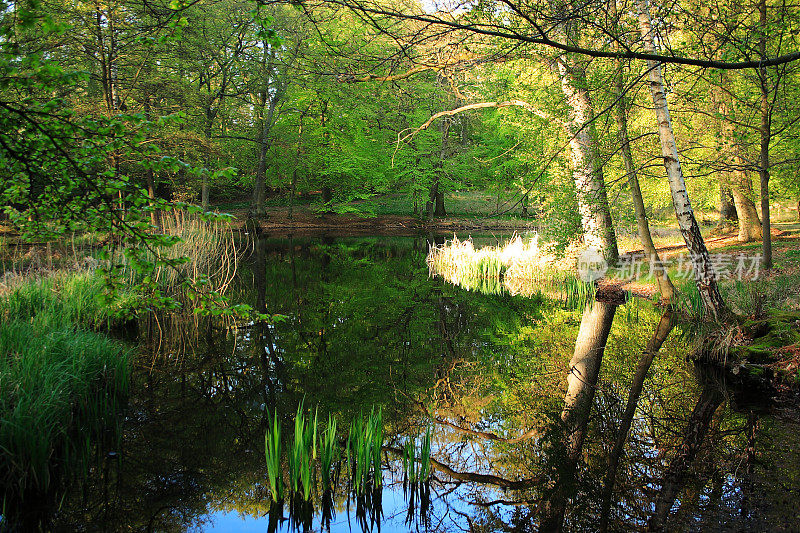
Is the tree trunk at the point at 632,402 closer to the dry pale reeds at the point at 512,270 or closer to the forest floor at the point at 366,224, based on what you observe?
the dry pale reeds at the point at 512,270

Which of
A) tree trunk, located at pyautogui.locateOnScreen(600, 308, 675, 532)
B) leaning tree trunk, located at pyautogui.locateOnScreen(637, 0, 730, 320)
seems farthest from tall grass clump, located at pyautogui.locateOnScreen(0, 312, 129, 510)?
leaning tree trunk, located at pyautogui.locateOnScreen(637, 0, 730, 320)

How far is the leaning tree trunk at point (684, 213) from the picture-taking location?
6.31 metres

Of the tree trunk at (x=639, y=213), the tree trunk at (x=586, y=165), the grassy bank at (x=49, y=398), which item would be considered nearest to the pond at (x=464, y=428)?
the grassy bank at (x=49, y=398)

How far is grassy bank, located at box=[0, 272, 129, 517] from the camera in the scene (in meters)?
3.33

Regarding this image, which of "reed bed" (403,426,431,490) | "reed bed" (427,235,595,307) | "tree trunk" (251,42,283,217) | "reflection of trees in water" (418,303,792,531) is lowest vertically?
"reflection of trees in water" (418,303,792,531)

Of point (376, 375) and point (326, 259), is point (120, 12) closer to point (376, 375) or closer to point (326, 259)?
point (326, 259)

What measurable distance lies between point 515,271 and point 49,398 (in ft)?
34.1

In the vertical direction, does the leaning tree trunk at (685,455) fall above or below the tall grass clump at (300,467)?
below

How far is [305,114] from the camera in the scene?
26.5 metres

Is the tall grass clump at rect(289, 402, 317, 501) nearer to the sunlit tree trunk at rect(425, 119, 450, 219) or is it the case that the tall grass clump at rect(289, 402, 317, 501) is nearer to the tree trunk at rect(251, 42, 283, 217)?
the tree trunk at rect(251, 42, 283, 217)

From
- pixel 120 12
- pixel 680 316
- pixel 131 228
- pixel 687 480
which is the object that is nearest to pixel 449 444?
pixel 687 480

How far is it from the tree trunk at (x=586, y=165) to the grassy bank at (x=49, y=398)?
21.1 feet

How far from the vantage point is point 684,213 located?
6637 mm

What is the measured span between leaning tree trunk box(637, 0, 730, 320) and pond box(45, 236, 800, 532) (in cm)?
71
